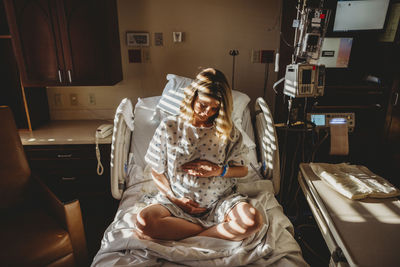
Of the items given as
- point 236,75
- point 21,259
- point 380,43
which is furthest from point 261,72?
point 21,259

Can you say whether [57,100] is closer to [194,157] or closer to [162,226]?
[194,157]

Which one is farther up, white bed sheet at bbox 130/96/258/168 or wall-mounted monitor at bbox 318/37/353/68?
wall-mounted monitor at bbox 318/37/353/68

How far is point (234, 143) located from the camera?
1443 mm

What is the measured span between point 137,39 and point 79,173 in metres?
1.25

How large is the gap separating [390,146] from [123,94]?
2427 millimetres

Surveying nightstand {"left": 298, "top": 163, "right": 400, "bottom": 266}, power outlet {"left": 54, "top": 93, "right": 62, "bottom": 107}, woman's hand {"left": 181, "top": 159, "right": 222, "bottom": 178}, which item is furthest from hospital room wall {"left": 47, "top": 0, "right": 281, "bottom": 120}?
nightstand {"left": 298, "top": 163, "right": 400, "bottom": 266}

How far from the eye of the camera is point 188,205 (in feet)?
4.56

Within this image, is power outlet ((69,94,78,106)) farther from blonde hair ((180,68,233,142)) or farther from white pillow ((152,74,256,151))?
blonde hair ((180,68,233,142))

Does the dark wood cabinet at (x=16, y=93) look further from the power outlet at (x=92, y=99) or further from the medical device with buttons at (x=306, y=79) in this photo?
the medical device with buttons at (x=306, y=79)

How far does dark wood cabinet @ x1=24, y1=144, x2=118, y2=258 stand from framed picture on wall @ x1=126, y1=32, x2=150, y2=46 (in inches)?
37.2

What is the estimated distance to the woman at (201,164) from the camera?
1286 mm

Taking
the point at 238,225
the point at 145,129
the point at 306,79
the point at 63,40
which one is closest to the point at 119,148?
the point at 145,129

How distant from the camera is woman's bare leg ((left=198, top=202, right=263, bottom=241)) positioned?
1.22 meters

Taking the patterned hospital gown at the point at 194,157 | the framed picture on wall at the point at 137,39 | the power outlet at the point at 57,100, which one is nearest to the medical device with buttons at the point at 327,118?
the patterned hospital gown at the point at 194,157
